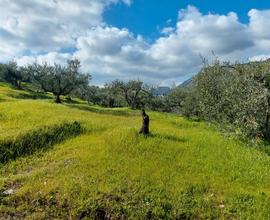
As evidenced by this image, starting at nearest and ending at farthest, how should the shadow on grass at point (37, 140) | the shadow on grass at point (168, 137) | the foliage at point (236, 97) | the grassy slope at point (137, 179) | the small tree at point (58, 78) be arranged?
the grassy slope at point (137, 179)
the shadow on grass at point (37, 140)
the shadow on grass at point (168, 137)
the foliage at point (236, 97)
the small tree at point (58, 78)

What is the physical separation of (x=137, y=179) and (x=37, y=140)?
10275 mm

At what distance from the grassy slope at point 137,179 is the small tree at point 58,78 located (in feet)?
115

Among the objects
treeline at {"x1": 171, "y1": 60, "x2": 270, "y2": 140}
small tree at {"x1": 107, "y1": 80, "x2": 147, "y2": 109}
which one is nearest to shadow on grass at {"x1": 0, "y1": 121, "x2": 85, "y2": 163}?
treeline at {"x1": 171, "y1": 60, "x2": 270, "y2": 140}

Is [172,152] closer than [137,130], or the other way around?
[172,152]

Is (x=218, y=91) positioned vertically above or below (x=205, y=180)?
above

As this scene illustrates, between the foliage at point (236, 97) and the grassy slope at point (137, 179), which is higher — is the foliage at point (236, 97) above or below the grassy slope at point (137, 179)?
above

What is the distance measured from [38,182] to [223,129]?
16814 mm

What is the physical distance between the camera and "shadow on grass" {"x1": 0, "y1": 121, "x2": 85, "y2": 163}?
2473 centimetres

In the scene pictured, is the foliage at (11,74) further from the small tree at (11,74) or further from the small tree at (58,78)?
the small tree at (58,78)

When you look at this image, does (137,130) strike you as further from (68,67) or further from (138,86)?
(138,86)

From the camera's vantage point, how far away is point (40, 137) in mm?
27297

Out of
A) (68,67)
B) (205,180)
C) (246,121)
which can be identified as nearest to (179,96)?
(68,67)

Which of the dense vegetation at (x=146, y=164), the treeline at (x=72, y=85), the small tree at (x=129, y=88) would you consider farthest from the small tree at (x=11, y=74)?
the dense vegetation at (x=146, y=164)

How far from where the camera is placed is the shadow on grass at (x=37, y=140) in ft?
81.1
